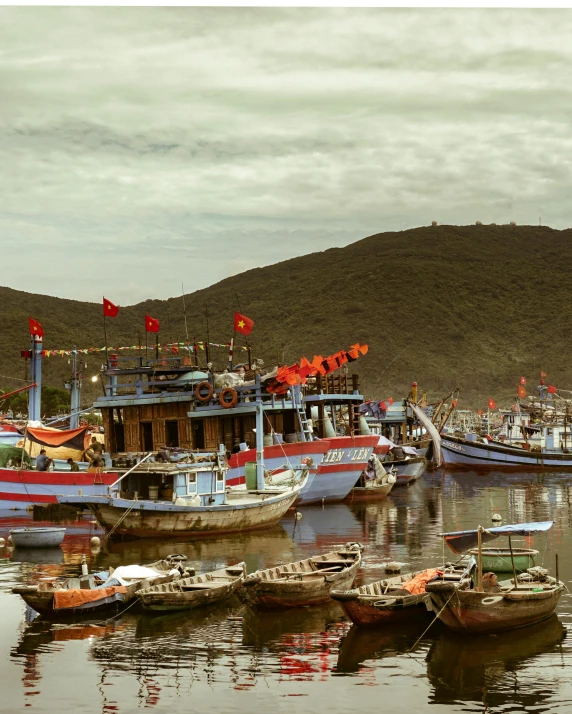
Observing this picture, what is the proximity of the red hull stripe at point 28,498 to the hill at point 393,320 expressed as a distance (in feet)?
257

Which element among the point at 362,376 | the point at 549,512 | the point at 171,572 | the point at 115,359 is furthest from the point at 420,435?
the point at 362,376

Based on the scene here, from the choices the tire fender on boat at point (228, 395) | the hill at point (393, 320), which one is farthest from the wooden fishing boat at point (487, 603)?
the hill at point (393, 320)

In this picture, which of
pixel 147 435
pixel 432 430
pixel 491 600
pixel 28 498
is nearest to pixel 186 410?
pixel 147 435

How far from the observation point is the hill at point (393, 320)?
5477 inches

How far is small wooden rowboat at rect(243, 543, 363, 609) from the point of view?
874 inches

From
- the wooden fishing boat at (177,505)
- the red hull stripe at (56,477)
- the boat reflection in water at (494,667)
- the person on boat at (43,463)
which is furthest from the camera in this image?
the person on boat at (43,463)

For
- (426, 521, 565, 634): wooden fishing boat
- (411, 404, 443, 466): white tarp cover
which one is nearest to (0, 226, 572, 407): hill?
(411, 404, 443, 466): white tarp cover

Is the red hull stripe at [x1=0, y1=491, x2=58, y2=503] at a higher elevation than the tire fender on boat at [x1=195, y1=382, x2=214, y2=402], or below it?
below

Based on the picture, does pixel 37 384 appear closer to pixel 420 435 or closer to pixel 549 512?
pixel 549 512

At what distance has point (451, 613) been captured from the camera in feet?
64.9

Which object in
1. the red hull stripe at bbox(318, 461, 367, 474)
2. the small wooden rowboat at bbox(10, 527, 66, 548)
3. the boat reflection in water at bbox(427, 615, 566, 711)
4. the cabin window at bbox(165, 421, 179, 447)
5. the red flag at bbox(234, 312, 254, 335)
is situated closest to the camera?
the boat reflection in water at bbox(427, 615, 566, 711)

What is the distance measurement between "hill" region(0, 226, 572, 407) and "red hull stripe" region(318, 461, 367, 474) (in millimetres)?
78877

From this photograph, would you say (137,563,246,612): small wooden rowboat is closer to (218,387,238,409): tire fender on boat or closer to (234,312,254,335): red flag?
Result: (218,387,238,409): tire fender on boat

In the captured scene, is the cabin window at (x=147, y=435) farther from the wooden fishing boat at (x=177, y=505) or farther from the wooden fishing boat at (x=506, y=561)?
the wooden fishing boat at (x=506, y=561)
